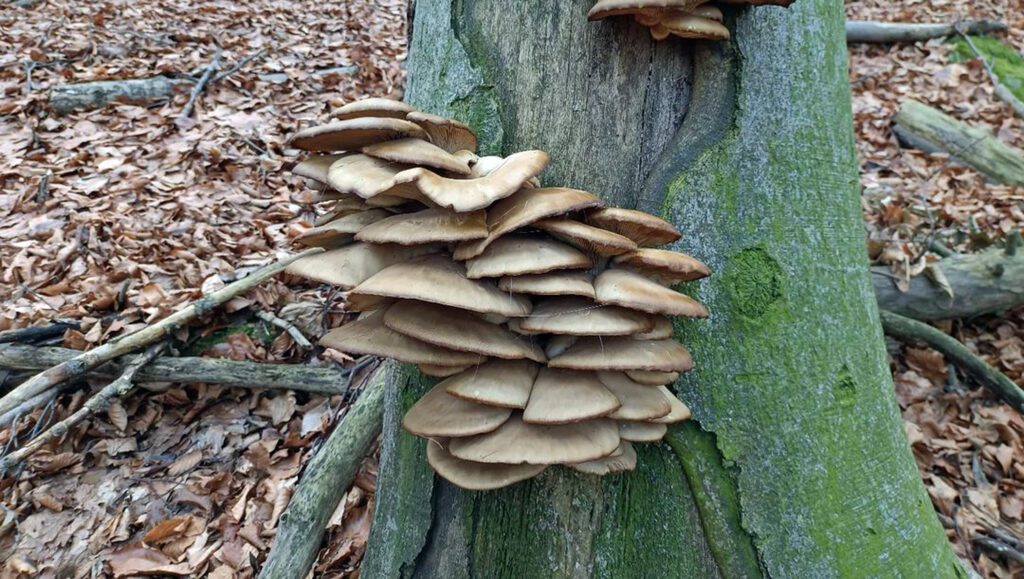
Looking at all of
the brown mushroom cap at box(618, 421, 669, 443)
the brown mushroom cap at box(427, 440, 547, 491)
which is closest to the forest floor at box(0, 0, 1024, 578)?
the brown mushroom cap at box(427, 440, 547, 491)

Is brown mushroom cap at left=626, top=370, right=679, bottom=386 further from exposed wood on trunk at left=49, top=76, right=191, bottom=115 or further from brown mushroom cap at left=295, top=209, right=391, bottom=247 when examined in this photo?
exposed wood on trunk at left=49, top=76, right=191, bottom=115

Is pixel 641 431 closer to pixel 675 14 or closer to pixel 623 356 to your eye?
pixel 623 356

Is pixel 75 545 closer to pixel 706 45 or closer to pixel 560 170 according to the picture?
pixel 560 170

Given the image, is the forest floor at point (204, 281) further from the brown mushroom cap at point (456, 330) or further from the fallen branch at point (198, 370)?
the brown mushroom cap at point (456, 330)

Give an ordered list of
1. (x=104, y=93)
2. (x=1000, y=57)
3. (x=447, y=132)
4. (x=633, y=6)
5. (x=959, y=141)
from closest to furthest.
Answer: (x=633, y=6)
(x=447, y=132)
(x=104, y=93)
(x=959, y=141)
(x=1000, y=57)

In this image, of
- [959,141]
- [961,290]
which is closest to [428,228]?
[961,290]

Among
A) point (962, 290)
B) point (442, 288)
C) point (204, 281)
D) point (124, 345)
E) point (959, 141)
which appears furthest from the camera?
point (959, 141)

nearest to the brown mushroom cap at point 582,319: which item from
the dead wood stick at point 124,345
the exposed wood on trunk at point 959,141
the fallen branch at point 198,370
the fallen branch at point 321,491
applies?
the fallen branch at point 321,491
